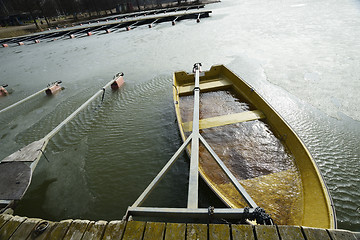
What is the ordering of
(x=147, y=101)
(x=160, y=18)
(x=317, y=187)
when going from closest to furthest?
(x=317, y=187) → (x=147, y=101) → (x=160, y=18)

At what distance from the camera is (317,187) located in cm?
277

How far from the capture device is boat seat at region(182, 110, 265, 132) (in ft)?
16.0

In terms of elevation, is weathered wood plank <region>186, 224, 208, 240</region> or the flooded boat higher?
weathered wood plank <region>186, 224, 208, 240</region>

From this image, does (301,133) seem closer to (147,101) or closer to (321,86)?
(321,86)

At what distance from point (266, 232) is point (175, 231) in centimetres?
107

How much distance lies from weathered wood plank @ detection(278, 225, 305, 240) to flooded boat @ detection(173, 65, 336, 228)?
68 centimetres

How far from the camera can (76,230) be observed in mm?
2305

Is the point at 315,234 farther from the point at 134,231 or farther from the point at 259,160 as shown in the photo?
the point at 134,231

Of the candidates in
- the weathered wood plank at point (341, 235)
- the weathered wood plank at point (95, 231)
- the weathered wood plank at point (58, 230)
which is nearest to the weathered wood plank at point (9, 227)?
the weathered wood plank at point (58, 230)

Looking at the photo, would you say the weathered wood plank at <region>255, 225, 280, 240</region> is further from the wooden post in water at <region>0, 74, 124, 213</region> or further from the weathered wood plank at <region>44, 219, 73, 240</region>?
the wooden post in water at <region>0, 74, 124, 213</region>

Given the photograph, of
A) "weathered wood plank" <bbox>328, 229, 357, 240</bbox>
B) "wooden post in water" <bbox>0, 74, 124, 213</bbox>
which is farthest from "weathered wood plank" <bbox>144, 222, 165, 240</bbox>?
"wooden post in water" <bbox>0, 74, 124, 213</bbox>

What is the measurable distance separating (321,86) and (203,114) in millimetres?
4838

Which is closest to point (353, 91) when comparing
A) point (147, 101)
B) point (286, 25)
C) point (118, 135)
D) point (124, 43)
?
point (147, 101)

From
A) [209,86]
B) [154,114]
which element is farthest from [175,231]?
[209,86]
